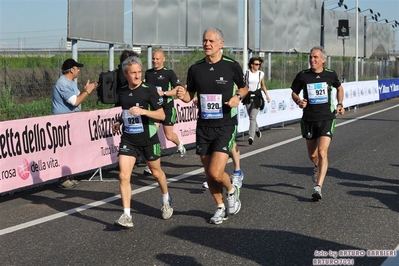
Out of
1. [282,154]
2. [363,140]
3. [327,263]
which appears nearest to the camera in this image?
[327,263]

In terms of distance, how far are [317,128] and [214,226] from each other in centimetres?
251

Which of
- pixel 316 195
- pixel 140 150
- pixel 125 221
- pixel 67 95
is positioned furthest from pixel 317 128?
pixel 67 95

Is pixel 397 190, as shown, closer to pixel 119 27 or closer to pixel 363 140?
pixel 363 140

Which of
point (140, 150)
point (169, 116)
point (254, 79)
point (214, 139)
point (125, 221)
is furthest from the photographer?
point (254, 79)

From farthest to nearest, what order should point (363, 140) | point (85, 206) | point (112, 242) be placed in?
point (363, 140) → point (85, 206) → point (112, 242)

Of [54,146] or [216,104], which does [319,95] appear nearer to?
[216,104]

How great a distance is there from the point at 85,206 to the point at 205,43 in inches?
109

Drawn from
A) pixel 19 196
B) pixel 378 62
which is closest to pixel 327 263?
pixel 19 196

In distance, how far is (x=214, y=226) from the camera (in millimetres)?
7820

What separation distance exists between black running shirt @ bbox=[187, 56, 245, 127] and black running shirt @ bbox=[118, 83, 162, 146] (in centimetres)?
50

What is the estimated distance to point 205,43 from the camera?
7797mm

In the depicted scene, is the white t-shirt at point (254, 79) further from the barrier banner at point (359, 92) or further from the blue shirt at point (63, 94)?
the barrier banner at point (359, 92)

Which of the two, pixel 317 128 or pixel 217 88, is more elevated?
pixel 217 88

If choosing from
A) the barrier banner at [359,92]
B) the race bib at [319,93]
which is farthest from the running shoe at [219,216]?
the barrier banner at [359,92]
